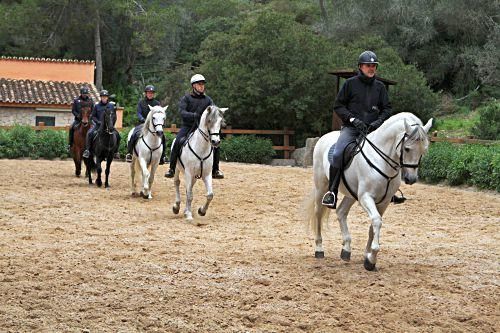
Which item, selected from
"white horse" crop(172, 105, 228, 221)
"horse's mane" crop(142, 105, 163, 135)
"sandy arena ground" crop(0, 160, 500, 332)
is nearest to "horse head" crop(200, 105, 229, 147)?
"white horse" crop(172, 105, 228, 221)

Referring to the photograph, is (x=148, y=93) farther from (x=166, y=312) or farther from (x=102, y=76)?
(x=102, y=76)

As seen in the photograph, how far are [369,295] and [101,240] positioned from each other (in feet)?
15.8

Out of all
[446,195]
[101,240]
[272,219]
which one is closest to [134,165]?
[272,219]

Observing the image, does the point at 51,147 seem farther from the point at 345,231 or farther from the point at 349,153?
the point at 349,153

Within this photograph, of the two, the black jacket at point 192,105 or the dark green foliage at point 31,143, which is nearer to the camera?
the black jacket at point 192,105

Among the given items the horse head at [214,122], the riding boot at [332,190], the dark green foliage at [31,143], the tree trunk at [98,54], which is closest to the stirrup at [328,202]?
the riding boot at [332,190]

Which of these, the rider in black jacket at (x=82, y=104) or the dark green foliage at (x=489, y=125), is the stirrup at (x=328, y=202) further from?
the dark green foliage at (x=489, y=125)

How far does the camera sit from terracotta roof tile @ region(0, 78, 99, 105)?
124 feet

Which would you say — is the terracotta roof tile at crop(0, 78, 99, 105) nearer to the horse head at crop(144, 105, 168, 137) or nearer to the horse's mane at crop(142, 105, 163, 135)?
the horse's mane at crop(142, 105, 163, 135)

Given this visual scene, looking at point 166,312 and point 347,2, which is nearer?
point 166,312

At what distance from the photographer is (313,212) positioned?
10.4 meters

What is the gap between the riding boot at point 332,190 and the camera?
9570 mm

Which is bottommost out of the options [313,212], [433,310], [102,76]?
[433,310]

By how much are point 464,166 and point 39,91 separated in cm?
2522
